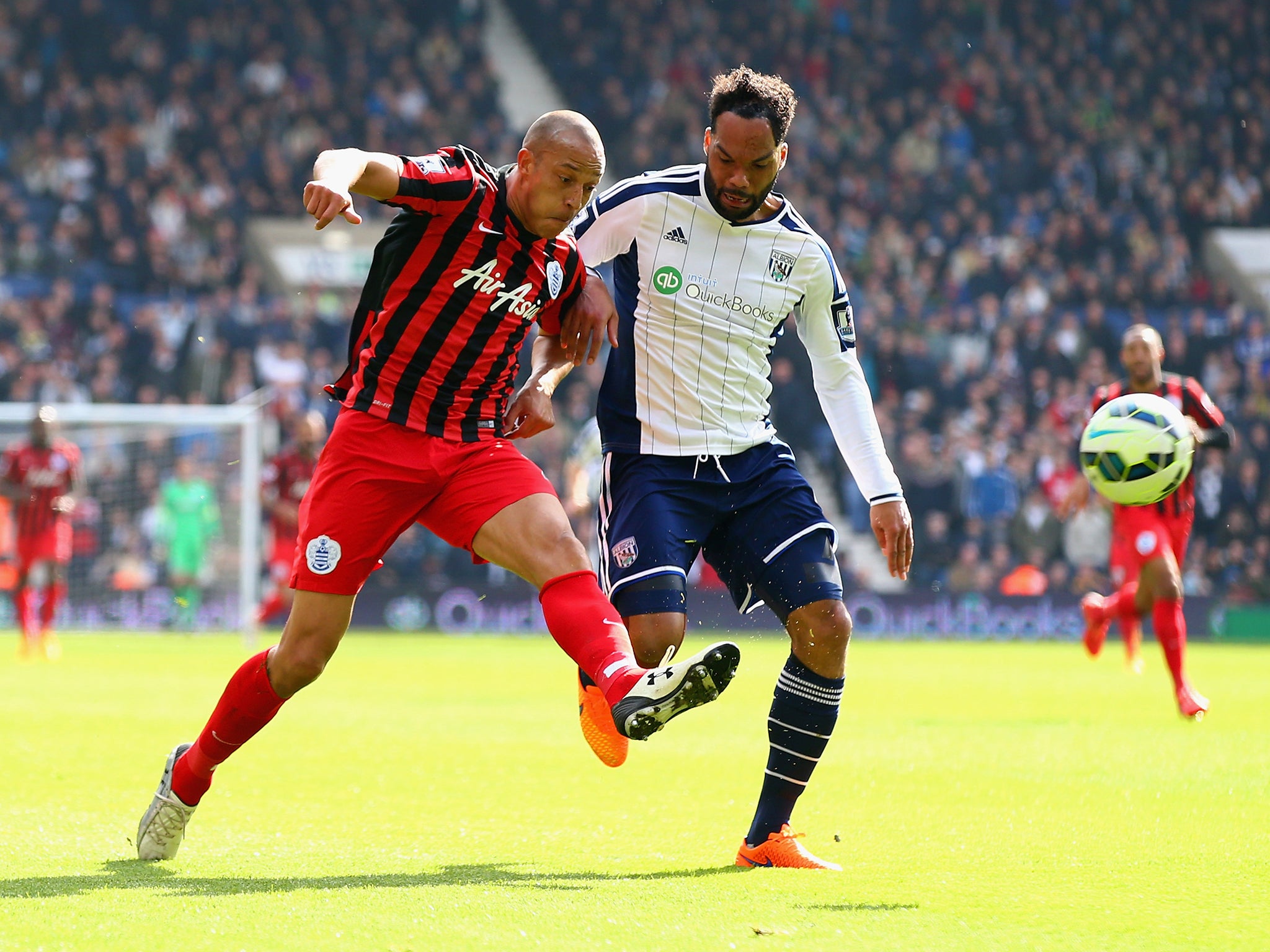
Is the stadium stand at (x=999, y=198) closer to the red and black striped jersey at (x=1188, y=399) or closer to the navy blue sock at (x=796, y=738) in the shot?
the red and black striped jersey at (x=1188, y=399)

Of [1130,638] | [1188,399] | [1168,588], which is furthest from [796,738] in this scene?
[1130,638]

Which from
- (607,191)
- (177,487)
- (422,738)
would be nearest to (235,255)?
(177,487)

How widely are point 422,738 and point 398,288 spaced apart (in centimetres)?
413

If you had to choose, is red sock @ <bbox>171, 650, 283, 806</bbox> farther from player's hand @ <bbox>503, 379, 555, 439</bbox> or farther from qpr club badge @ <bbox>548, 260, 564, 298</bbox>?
qpr club badge @ <bbox>548, 260, 564, 298</bbox>

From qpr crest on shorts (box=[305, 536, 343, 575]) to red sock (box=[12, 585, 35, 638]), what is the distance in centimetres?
1066

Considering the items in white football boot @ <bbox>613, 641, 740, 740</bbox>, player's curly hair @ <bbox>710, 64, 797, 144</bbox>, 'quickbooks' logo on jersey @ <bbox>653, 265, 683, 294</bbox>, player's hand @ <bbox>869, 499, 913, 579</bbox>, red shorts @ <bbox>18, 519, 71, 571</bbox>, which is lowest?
red shorts @ <bbox>18, 519, 71, 571</bbox>

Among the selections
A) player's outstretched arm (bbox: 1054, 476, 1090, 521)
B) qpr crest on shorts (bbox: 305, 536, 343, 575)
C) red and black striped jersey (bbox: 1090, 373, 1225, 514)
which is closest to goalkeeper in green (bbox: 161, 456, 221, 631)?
player's outstretched arm (bbox: 1054, 476, 1090, 521)

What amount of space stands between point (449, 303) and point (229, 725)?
137 cm

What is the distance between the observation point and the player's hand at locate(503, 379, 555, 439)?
4.73 meters

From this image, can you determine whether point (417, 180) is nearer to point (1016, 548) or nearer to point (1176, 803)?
point (1176, 803)

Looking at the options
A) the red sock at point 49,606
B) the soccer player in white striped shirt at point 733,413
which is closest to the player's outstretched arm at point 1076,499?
the soccer player in white striped shirt at point 733,413

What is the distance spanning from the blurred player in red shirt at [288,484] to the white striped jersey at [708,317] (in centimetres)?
1030

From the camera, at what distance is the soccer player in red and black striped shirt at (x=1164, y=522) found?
9.33 metres

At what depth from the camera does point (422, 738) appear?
8.21 meters
